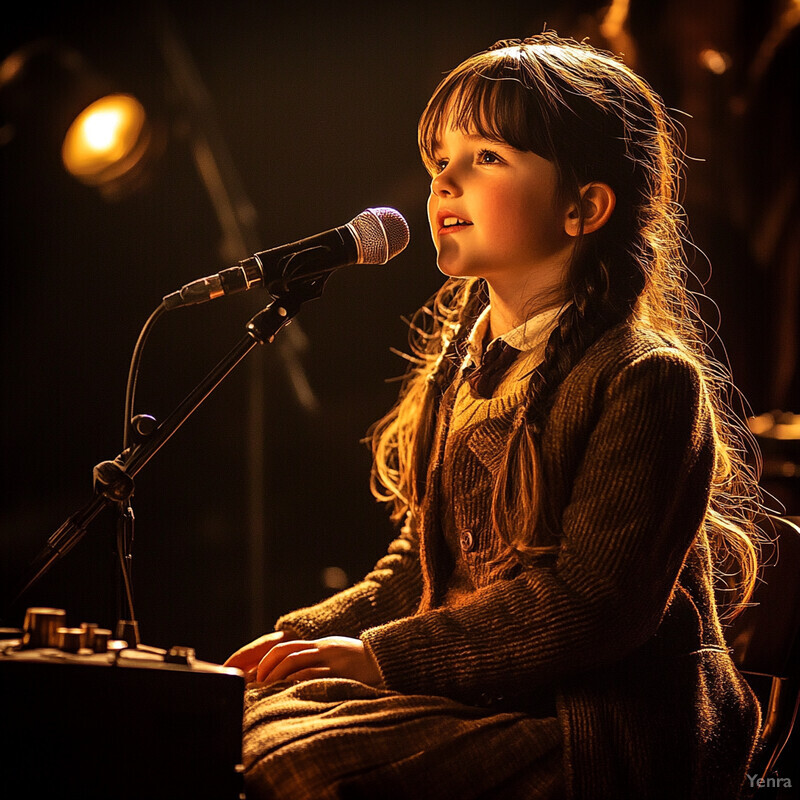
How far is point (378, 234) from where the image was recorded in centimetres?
133

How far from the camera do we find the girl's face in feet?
4.36

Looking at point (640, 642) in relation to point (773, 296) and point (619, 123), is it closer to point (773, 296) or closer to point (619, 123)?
point (619, 123)

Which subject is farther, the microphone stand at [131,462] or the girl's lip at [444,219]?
the girl's lip at [444,219]

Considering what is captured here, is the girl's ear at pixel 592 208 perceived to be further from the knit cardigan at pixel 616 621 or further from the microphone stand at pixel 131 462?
the microphone stand at pixel 131 462

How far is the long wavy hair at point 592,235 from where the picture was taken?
1.26 m

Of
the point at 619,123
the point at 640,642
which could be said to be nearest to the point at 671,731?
the point at 640,642

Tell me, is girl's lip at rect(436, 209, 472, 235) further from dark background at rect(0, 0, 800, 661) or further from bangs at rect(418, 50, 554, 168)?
dark background at rect(0, 0, 800, 661)

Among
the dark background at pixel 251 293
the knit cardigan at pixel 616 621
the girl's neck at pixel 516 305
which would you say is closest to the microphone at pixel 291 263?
the girl's neck at pixel 516 305

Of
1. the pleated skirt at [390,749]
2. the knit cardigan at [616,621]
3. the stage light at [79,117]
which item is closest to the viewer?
the pleated skirt at [390,749]

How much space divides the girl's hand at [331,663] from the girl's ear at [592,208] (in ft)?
2.19

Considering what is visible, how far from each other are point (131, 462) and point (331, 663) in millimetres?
369

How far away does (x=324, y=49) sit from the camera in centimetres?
273

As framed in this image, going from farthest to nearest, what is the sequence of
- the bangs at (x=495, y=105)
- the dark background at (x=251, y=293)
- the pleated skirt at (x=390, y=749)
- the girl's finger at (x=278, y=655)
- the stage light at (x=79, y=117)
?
1. the dark background at (x=251, y=293)
2. the stage light at (x=79, y=117)
3. the bangs at (x=495, y=105)
4. the girl's finger at (x=278, y=655)
5. the pleated skirt at (x=390, y=749)

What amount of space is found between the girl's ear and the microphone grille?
25 centimetres
